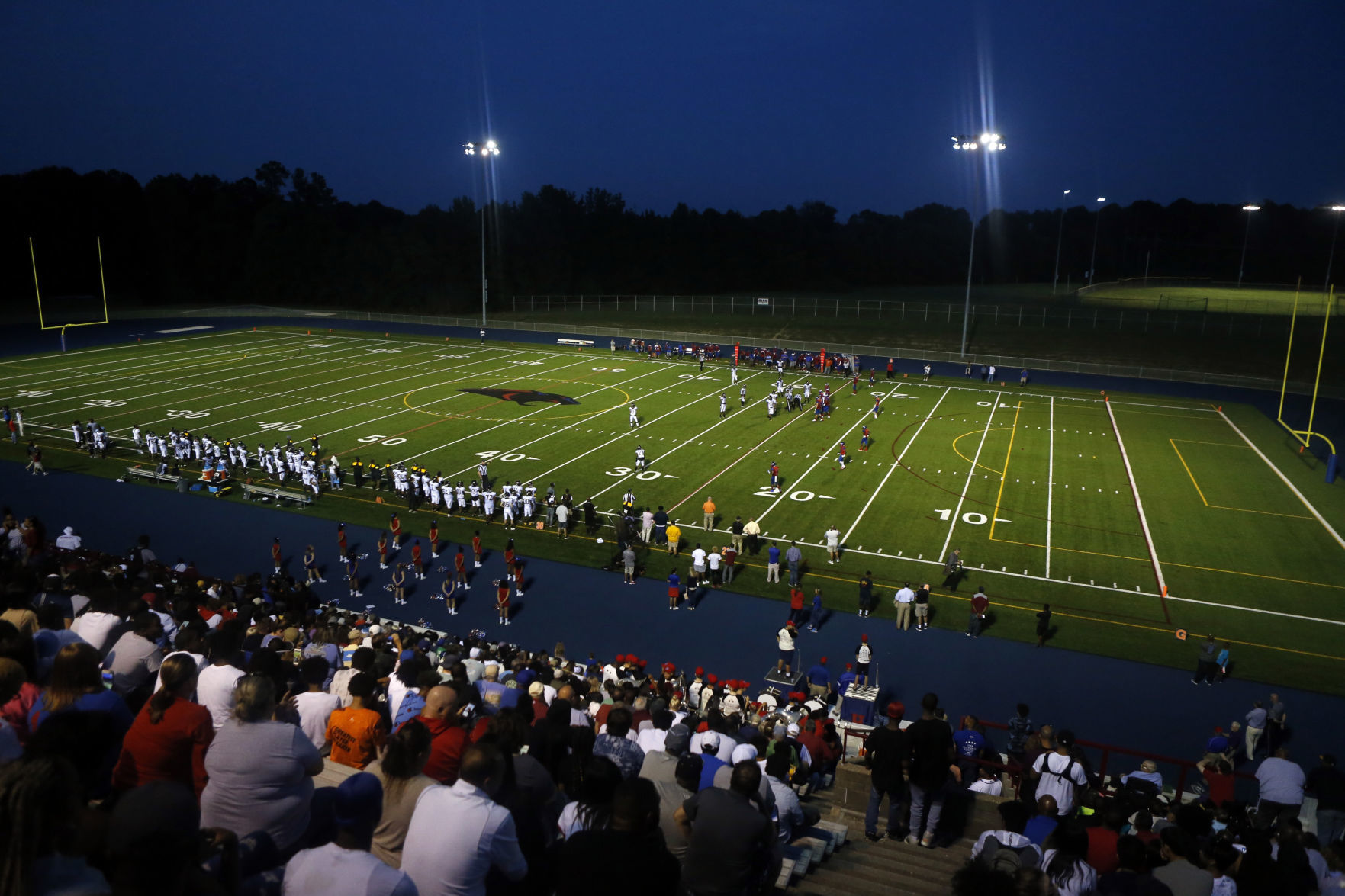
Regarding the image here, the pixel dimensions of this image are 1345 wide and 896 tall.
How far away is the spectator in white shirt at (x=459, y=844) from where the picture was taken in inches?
166

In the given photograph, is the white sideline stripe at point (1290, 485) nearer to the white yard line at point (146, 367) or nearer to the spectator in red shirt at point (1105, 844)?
A: the spectator in red shirt at point (1105, 844)

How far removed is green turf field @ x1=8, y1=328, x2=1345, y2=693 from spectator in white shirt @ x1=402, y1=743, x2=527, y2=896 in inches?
659

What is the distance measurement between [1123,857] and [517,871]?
12.9 feet

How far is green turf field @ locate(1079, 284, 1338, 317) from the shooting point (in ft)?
213

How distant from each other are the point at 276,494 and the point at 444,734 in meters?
22.9

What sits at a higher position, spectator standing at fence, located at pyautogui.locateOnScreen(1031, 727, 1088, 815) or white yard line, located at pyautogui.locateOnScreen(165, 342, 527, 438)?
spectator standing at fence, located at pyautogui.locateOnScreen(1031, 727, 1088, 815)

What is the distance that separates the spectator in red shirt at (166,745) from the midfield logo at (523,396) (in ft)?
117

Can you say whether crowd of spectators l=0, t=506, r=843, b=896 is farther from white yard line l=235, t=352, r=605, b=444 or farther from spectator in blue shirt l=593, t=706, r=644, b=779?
white yard line l=235, t=352, r=605, b=444

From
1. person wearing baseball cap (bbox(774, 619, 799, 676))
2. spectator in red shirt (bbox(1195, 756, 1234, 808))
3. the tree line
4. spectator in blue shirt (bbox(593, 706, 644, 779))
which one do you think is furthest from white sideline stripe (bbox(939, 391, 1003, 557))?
the tree line

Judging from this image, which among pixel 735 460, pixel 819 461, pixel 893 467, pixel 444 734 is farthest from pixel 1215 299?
pixel 444 734

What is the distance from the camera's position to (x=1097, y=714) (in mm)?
15977

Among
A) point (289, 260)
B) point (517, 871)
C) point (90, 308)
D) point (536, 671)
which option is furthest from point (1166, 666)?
point (289, 260)

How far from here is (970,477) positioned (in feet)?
98.8

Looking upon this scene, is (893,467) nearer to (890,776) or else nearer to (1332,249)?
(890,776)
